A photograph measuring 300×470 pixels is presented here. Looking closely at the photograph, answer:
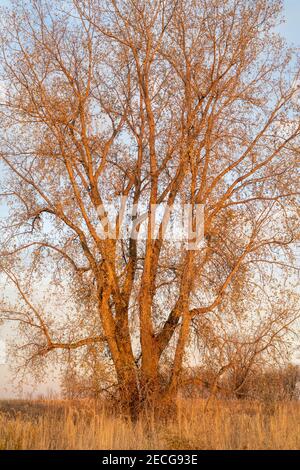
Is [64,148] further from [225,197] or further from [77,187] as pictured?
[225,197]

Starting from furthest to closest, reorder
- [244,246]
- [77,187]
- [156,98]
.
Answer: [156,98], [77,187], [244,246]

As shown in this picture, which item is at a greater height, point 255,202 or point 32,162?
point 32,162

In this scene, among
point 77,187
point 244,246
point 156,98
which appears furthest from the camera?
point 156,98

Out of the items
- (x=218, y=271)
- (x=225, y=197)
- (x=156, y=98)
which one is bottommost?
(x=218, y=271)

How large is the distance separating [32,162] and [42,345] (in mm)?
4598

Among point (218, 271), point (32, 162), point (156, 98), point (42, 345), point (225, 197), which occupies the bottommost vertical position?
point (42, 345)

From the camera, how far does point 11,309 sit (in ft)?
50.3

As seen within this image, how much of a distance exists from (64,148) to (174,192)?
2946 millimetres

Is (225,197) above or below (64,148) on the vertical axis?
below

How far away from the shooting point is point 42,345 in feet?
50.3

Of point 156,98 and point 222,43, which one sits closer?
point 222,43

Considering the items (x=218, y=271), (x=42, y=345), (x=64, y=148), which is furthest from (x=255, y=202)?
(x=42, y=345)

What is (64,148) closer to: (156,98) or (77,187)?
(77,187)

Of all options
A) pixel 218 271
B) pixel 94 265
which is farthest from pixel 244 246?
pixel 94 265
